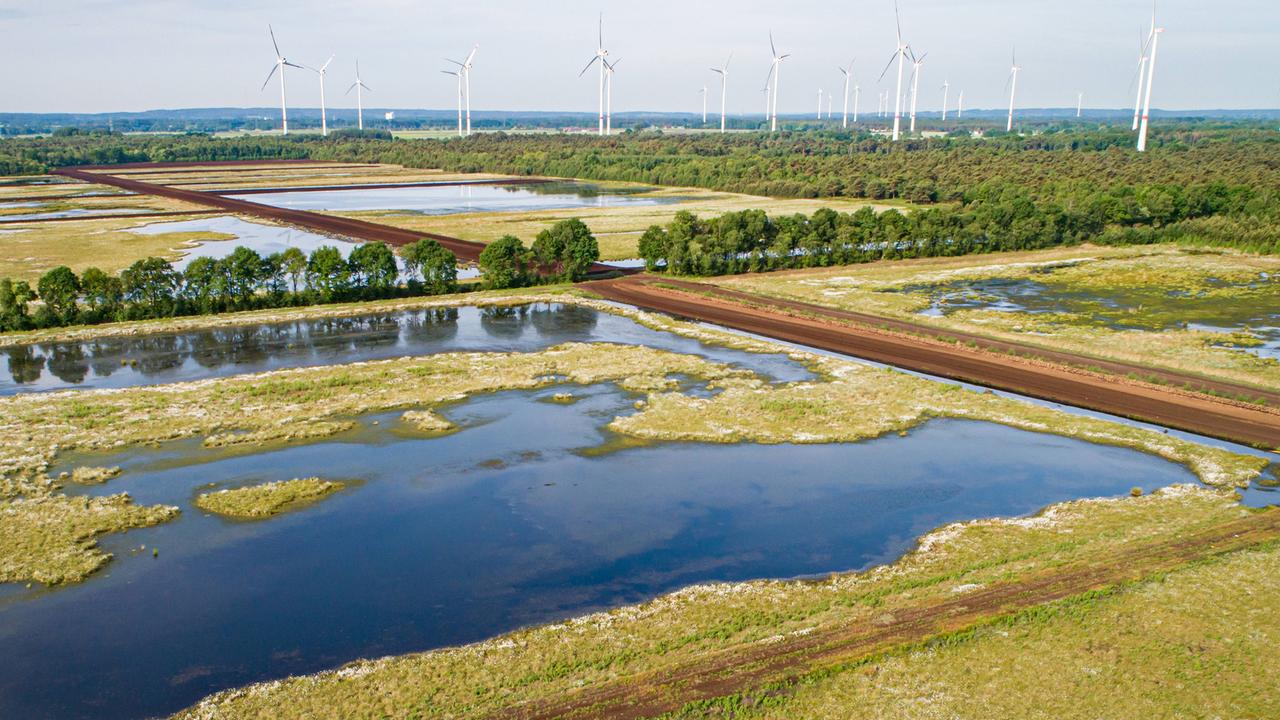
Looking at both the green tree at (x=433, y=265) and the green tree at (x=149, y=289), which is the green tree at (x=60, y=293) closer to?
the green tree at (x=149, y=289)

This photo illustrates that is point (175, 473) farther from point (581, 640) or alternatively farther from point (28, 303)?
point (28, 303)

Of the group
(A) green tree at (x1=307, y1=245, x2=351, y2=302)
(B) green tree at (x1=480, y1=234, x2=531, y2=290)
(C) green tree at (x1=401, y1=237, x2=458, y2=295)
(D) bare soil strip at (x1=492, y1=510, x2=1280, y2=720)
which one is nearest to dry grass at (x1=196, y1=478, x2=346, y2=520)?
(D) bare soil strip at (x1=492, y1=510, x2=1280, y2=720)

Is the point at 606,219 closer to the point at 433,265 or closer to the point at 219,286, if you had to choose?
the point at 433,265

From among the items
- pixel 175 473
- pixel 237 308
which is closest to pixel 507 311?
pixel 237 308

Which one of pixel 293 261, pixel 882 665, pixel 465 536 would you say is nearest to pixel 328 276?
pixel 293 261

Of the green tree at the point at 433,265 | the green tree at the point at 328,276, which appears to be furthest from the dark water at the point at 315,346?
the green tree at the point at 433,265

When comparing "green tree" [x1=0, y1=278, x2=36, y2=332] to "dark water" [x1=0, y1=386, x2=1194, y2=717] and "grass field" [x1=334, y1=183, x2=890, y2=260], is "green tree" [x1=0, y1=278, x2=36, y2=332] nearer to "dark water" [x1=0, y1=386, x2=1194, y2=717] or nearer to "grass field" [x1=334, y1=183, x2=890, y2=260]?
"dark water" [x1=0, y1=386, x2=1194, y2=717]
